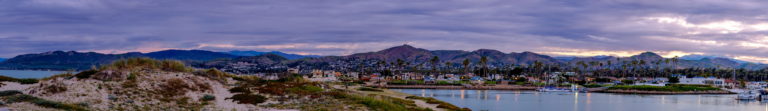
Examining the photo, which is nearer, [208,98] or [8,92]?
[8,92]

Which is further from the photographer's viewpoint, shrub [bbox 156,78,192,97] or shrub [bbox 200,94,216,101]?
shrub [bbox 156,78,192,97]

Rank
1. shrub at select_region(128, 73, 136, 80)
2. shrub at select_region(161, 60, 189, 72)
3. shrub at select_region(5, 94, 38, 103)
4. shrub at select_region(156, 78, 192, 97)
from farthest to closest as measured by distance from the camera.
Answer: shrub at select_region(161, 60, 189, 72), shrub at select_region(128, 73, 136, 80), shrub at select_region(156, 78, 192, 97), shrub at select_region(5, 94, 38, 103)

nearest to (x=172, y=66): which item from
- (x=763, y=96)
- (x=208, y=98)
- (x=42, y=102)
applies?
(x=208, y=98)

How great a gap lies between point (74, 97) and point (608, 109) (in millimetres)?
64137

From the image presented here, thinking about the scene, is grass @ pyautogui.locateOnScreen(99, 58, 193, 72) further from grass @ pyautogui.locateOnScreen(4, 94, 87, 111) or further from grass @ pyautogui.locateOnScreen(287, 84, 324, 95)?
grass @ pyautogui.locateOnScreen(4, 94, 87, 111)

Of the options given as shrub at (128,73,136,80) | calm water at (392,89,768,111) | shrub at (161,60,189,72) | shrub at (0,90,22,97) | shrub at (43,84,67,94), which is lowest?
calm water at (392,89,768,111)

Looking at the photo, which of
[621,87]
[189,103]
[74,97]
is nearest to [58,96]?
[74,97]

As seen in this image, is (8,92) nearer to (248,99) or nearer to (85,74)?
(85,74)

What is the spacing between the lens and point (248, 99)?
39.6 metres

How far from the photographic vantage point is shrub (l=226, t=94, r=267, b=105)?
38.6 metres

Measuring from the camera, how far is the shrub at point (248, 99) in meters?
38.6

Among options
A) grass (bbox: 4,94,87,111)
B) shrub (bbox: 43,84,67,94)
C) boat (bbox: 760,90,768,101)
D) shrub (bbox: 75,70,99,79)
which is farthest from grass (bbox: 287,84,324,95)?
boat (bbox: 760,90,768,101)

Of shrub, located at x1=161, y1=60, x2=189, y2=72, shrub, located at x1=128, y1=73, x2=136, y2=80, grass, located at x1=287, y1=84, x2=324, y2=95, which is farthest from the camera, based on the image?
shrub, located at x1=161, y1=60, x2=189, y2=72

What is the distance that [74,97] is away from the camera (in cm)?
3344
